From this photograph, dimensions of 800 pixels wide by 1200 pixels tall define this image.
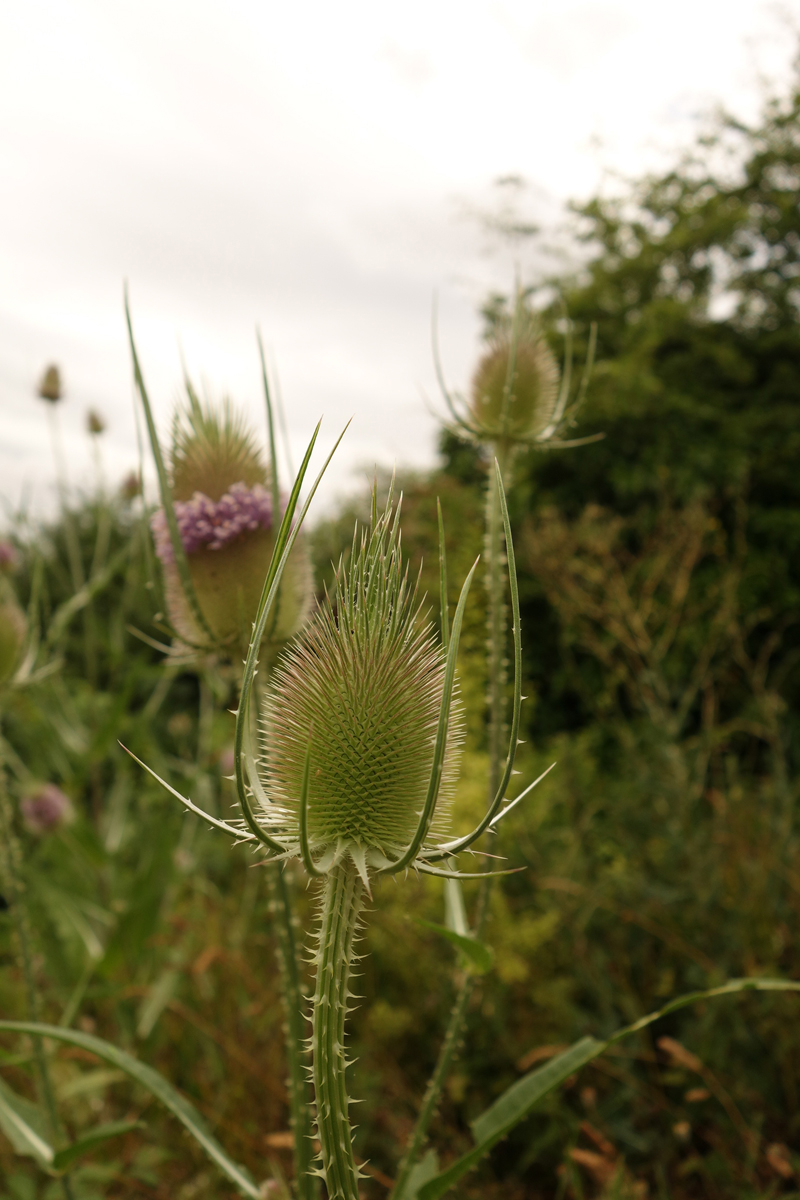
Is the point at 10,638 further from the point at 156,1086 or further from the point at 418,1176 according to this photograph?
the point at 418,1176

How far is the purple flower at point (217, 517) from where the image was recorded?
126 centimetres

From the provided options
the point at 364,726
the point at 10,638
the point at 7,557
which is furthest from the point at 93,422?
the point at 364,726

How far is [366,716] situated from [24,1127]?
4.25 feet

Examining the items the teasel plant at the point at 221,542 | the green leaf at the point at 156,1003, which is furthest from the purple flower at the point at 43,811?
the teasel plant at the point at 221,542

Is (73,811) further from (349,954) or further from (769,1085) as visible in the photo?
(349,954)

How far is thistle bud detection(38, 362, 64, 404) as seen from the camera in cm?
345

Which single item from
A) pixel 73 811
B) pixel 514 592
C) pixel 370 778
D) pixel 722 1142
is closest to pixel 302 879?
Answer: pixel 73 811

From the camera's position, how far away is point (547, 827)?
3.88 metres

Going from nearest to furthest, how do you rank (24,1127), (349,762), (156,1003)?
(349,762), (24,1127), (156,1003)

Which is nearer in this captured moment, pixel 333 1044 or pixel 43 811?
pixel 333 1044

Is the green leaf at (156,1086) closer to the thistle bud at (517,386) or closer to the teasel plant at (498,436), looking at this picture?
the teasel plant at (498,436)

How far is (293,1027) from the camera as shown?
114 centimetres

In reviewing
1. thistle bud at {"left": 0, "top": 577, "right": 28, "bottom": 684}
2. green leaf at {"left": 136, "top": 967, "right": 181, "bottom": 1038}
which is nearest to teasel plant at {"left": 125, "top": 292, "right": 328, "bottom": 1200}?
thistle bud at {"left": 0, "top": 577, "right": 28, "bottom": 684}

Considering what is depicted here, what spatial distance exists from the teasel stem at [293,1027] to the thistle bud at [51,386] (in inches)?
120
